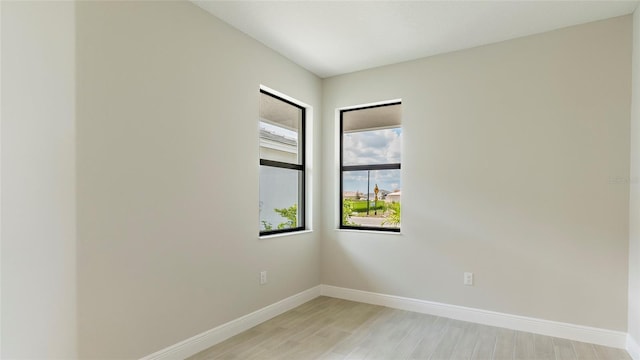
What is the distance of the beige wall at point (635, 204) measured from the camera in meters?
2.69

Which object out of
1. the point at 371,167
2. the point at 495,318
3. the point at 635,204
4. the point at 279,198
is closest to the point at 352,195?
the point at 371,167

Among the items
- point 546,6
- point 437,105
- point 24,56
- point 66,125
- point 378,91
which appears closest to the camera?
point 24,56

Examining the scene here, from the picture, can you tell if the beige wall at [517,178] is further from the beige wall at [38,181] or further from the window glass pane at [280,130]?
the beige wall at [38,181]

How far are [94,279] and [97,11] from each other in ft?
5.19

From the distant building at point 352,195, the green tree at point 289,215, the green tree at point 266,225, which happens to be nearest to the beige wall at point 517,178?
the distant building at point 352,195

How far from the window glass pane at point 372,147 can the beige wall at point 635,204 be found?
201 cm

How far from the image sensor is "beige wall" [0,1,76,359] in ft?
5.91

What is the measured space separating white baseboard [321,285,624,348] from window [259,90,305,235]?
3.50 ft

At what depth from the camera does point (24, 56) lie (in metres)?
1.85

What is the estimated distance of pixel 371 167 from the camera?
4.22 meters

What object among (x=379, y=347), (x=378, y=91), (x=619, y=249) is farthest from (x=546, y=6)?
(x=379, y=347)

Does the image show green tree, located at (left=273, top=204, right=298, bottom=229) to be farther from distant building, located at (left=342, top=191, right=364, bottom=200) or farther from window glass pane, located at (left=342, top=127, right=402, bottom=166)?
window glass pane, located at (left=342, top=127, right=402, bottom=166)

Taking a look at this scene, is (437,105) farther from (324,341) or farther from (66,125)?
(66,125)

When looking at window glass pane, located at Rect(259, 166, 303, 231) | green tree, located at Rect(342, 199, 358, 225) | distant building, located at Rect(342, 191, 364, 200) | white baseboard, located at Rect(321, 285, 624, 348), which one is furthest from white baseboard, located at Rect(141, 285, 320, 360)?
distant building, located at Rect(342, 191, 364, 200)
